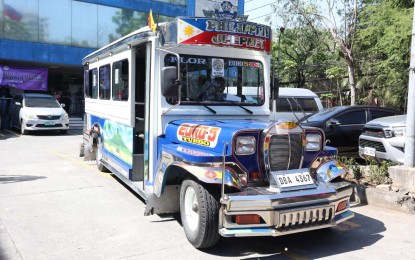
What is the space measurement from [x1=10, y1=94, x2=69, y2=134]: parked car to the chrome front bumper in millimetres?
14485

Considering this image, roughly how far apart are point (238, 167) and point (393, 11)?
11.2 metres

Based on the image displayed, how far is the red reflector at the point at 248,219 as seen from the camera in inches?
156

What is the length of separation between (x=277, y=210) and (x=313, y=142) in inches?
46.8

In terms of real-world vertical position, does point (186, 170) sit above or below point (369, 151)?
above

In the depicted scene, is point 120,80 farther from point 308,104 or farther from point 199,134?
point 308,104

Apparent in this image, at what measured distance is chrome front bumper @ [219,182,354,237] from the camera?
3896 millimetres

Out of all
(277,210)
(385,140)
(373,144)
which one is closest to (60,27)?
(373,144)

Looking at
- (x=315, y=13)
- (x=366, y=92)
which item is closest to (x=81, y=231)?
(x=315, y=13)

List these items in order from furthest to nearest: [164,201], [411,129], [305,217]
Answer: [411,129] < [164,201] < [305,217]

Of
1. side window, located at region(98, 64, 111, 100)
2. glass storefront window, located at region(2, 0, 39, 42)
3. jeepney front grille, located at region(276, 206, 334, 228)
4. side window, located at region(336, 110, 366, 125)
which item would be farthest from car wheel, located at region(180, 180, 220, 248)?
glass storefront window, located at region(2, 0, 39, 42)

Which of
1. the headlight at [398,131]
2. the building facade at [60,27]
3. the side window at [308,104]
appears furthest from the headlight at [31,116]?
the headlight at [398,131]

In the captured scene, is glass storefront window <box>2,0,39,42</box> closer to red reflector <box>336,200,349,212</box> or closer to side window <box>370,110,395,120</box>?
side window <box>370,110,395,120</box>

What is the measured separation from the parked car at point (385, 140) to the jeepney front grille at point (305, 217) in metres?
3.85

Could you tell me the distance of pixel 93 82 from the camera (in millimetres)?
9086
